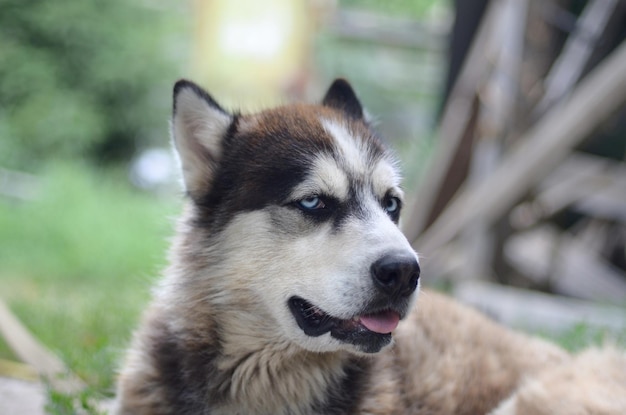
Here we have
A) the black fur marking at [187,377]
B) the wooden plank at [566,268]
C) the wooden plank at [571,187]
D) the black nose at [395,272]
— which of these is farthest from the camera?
the wooden plank at [566,268]

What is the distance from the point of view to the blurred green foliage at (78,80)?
13992 millimetres

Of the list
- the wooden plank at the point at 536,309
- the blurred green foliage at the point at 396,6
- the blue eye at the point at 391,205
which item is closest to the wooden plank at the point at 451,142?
the wooden plank at the point at 536,309

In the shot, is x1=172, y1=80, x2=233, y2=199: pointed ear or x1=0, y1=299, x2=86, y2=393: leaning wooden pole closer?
x1=172, y1=80, x2=233, y2=199: pointed ear

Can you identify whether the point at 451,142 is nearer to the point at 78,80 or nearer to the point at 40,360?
the point at 40,360

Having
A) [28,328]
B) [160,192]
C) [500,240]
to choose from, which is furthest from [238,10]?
[28,328]

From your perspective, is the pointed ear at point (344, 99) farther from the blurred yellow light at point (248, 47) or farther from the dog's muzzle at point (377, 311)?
the blurred yellow light at point (248, 47)

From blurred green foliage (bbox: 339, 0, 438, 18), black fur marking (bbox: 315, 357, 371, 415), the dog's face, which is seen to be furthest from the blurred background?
blurred green foliage (bbox: 339, 0, 438, 18)

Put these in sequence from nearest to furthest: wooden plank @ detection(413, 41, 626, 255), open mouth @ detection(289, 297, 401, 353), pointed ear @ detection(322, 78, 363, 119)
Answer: open mouth @ detection(289, 297, 401, 353) → pointed ear @ detection(322, 78, 363, 119) → wooden plank @ detection(413, 41, 626, 255)

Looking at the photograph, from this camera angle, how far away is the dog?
9.84 ft

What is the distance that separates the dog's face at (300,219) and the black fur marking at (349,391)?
0.30m

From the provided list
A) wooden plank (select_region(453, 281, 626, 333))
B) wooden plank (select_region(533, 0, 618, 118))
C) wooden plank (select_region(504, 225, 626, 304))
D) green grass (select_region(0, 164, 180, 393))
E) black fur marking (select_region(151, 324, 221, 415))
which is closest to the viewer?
black fur marking (select_region(151, 324, 221, 415))

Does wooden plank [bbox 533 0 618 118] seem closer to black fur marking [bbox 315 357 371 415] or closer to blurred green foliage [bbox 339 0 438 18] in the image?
black fur marking [bbox 315 357 371 415]

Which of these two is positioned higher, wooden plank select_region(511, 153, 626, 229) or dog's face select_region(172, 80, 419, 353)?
dog's face select_region(172, 80, 419, 353)

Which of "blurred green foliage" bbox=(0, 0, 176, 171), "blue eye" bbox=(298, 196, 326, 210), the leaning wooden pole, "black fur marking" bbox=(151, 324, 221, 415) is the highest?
"blue eye" bbox=(298, 196, 326, 210)
